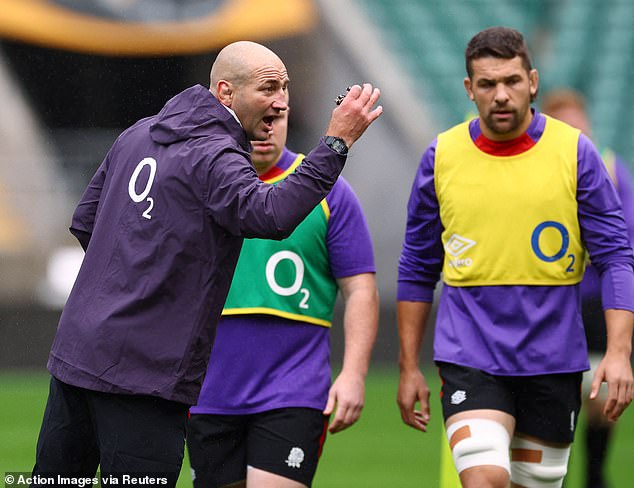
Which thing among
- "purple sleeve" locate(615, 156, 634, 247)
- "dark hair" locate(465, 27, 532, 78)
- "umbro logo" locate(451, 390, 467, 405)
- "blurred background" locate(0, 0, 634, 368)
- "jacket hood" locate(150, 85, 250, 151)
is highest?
"blurred background" locate(0, 0, 634, 368)

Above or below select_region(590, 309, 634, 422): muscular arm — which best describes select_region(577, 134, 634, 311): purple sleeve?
above

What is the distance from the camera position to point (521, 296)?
479cm

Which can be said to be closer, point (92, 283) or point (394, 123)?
point (92, 283)

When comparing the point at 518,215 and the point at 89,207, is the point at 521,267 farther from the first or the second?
the point at 89,207

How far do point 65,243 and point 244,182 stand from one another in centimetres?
1208

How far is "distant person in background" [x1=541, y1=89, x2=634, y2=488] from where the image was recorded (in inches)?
259

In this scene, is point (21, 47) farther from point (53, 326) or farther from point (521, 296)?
point (521, 296)

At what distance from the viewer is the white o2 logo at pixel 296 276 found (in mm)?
4934

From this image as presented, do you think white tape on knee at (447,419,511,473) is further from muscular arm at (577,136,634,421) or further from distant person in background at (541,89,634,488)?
distant person in background at (541,89,634,488)

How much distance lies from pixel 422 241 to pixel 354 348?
54 cm

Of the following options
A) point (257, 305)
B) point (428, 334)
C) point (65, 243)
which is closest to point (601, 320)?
point (257, 305)

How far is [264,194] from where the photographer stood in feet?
12.5

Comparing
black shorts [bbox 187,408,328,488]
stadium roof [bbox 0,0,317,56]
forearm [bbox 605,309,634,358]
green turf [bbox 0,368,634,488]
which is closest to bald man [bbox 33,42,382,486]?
black shorts [bbox 187,408,328,488]

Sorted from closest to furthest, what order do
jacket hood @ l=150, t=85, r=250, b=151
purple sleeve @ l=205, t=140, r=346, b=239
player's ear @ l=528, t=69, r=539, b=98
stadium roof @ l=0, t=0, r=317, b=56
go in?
purple sleeve @ l=205, t=140, r=346, b=239 < jacket hood @ l=150, t=85, r=250, b=151 < player's ear @ l=528, t=69, r=539, b=98 < stadium roof @ l=0, t=0, r=317, b=56
